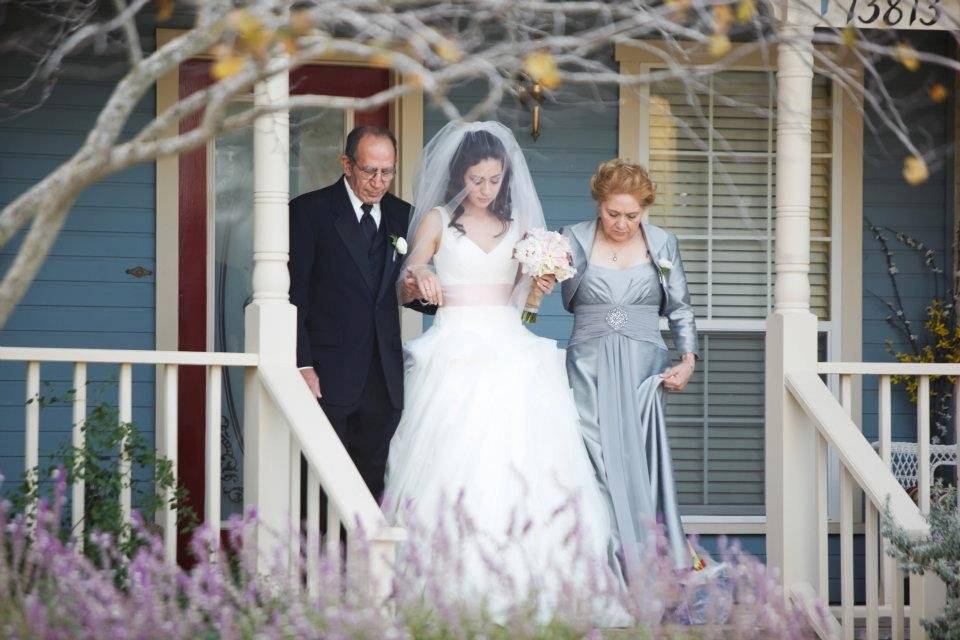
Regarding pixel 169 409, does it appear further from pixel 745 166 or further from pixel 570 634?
pixel 745 166

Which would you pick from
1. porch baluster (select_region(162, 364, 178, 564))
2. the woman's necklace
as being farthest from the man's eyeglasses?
porch baluster (select_region(162, 364, 178, 564))

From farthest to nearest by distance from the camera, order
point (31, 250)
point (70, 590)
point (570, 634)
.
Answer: point (70, 590) < point (570, 634) < point (31, 250)

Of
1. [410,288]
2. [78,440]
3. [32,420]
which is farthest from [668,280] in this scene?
[32,420]

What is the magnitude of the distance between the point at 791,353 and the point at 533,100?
199 cm

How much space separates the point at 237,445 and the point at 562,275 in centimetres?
237

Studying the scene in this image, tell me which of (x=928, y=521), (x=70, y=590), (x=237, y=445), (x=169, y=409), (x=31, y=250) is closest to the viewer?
(x=31, y=250)

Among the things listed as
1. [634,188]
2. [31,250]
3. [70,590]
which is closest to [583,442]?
[634,188]

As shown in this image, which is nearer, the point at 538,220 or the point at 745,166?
the point at 538,220

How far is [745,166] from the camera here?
24.2 feet

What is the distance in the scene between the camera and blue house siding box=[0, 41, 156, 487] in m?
6.80

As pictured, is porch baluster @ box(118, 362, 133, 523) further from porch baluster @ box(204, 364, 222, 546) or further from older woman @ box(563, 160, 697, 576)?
older woman @ box(563, 160, 697, 576)

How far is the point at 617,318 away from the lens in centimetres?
577

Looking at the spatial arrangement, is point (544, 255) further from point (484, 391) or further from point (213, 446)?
point (213, 446)

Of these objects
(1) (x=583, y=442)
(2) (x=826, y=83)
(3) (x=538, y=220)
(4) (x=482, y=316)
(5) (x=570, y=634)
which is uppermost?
(2) (x=826, y=83)
